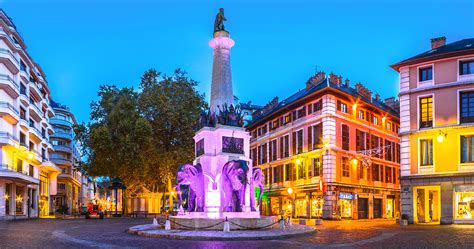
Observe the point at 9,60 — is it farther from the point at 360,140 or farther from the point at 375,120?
the point at 375,120

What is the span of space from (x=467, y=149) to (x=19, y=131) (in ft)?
151

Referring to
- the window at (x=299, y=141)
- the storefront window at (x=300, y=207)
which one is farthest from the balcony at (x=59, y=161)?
the window at (x=299, y=141)

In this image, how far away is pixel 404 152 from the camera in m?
37.6

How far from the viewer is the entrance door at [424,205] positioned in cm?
3706

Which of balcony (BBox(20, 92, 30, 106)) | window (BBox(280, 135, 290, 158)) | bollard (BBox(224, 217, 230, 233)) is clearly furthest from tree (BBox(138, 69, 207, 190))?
bollard (BBox(224, 217, 230, 233))

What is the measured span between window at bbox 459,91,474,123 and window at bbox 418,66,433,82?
2829 mm

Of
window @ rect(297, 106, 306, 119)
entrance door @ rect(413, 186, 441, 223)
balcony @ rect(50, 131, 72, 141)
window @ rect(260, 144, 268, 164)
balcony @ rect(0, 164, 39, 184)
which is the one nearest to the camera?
entrance door @ rect(413, 186, 441, 223)

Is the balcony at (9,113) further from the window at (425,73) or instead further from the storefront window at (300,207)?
the window at (425,73)

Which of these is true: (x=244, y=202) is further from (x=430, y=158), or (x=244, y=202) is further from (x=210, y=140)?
(x=430, y=158)

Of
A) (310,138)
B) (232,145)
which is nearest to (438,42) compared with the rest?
(310,138)

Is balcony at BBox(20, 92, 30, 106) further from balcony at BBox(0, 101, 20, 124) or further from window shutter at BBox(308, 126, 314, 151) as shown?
window shutter at BBox(308, 126, 314, 151)

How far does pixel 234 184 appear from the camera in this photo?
2378 cm

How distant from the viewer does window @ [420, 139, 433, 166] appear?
36250 millimetres

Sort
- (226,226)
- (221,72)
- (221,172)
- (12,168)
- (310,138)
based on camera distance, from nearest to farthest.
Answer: (226,226), (221,172), (221,72), (310,138), (12,168)
